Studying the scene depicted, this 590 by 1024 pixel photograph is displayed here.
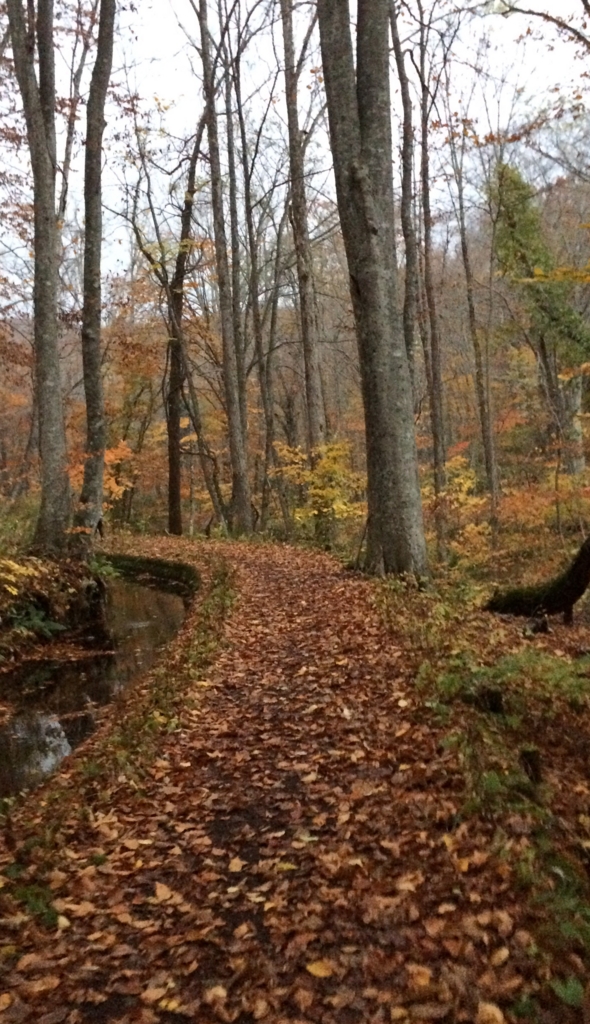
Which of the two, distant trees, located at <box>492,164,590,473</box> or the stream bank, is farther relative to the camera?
distant trees, located at <box>492,164,590,473</box>

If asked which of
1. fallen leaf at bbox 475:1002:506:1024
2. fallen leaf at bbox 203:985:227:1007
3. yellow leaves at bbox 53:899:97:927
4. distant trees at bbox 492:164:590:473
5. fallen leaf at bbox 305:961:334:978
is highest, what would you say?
distant trees at bbox 492:164:590:473

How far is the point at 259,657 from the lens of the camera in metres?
7.88

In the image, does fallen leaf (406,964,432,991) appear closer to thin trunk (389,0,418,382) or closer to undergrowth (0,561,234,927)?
undergrowth (0,561,234,927)

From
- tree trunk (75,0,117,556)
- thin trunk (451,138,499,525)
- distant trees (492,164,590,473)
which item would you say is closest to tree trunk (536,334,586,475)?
distant trees (492,164,590,473)

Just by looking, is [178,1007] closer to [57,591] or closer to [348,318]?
[57,591]

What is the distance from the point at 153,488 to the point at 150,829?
3245 cm

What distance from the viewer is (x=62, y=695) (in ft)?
27.0

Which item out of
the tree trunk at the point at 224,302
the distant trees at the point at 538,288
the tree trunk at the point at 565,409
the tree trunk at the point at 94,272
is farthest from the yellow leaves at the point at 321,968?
the distant trees at the point at 538,288

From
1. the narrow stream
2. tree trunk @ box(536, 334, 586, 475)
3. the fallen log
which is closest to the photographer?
the narrow stream

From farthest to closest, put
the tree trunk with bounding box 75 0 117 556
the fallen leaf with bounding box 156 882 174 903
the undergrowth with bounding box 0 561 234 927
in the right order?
the tree trunk with bounding box 75 0 117 556 < the undergrowth with bounding box 0 561 234 927 < the fallen leaf with bounding box 156 882 174 903

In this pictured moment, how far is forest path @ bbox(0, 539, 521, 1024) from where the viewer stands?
298cm

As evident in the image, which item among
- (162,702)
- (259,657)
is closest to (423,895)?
(162,702)

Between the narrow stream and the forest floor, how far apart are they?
45 cm

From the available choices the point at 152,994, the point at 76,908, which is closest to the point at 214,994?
the point at 152,994
